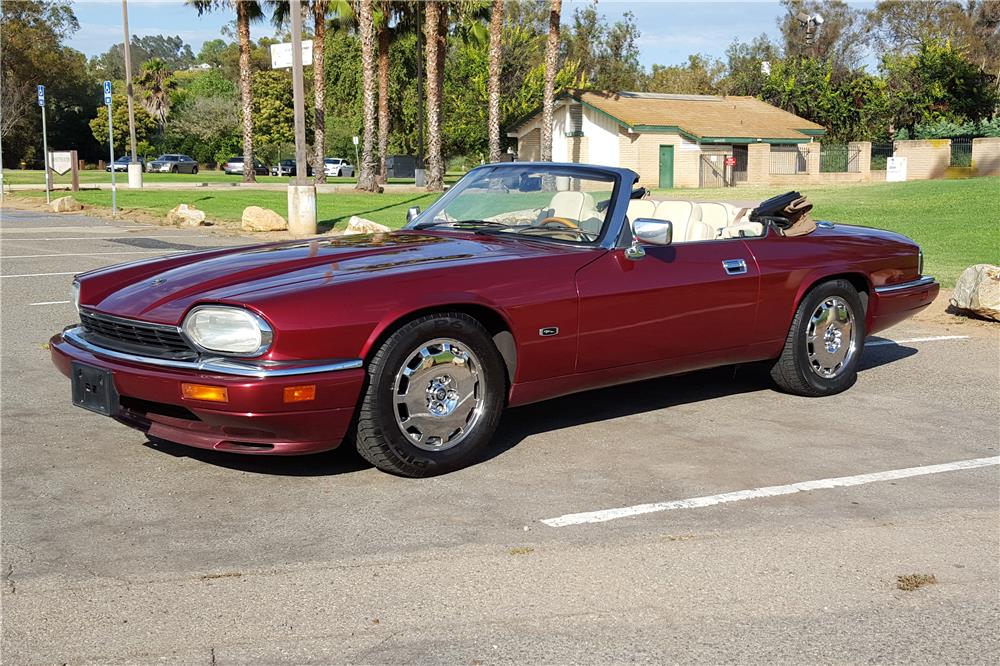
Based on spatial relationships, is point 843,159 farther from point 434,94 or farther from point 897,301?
point 897,301

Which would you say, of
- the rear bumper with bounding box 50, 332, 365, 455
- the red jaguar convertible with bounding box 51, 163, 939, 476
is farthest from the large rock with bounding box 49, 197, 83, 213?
the rear bumper with bounding box 50, 332, 365, 455

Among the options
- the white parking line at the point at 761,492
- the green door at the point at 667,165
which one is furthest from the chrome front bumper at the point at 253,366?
the green door at the point at 667,165

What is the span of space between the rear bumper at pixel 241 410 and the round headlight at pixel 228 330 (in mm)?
133

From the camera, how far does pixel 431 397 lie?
199 inches

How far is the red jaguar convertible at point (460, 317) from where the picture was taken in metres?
4.68

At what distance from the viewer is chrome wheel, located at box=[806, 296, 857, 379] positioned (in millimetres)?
6777

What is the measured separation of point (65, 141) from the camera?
2840 inches

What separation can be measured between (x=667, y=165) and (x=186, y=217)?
33321 mm

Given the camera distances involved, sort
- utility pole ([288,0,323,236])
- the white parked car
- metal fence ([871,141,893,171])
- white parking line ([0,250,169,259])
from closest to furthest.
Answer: white parking line ([0,250,169,259]), utility pole ([288,0,323,236]), metal fence ([871,141,893,171]), the white parked car

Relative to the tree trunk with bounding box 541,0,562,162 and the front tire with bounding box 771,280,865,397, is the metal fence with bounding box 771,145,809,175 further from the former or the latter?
the front tire with bounding box 771,280,865,397

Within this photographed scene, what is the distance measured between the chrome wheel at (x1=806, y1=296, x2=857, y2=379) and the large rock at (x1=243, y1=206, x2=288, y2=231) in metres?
14.7

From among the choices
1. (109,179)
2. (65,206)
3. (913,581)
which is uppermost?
(109,179)

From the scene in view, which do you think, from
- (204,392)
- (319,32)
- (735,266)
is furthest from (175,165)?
(204,392)

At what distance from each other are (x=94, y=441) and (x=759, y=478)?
3309mm
